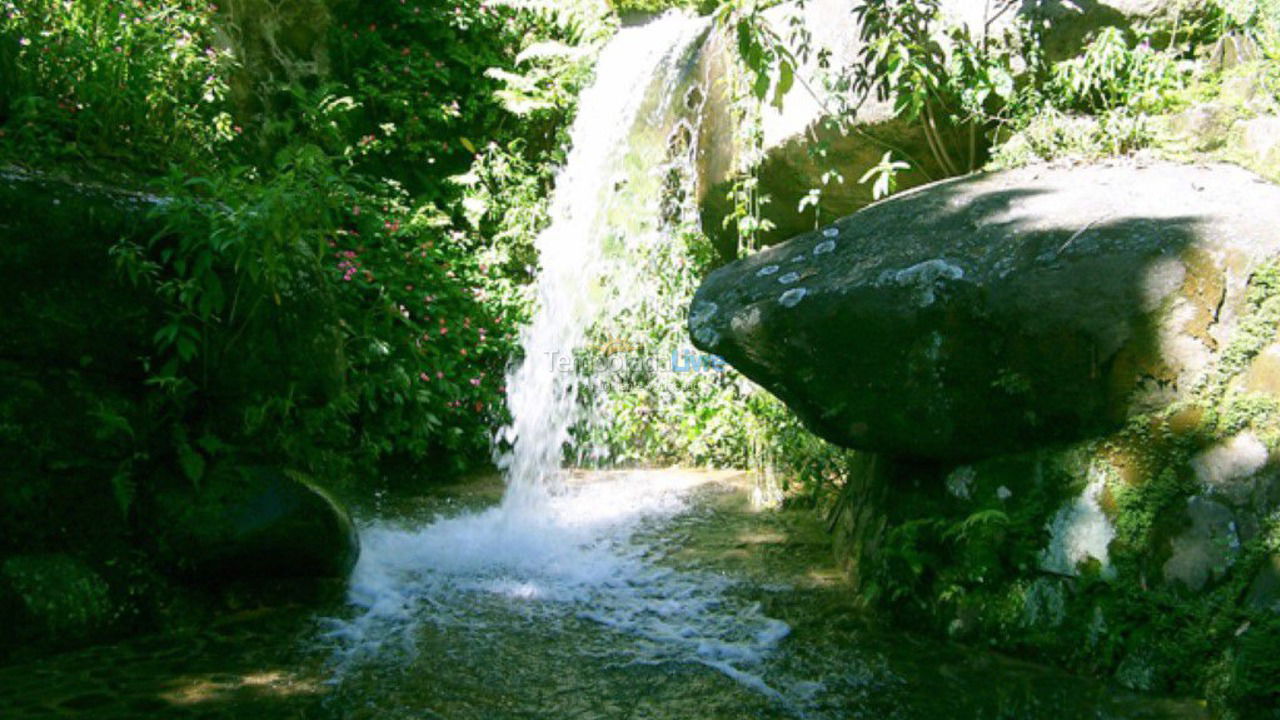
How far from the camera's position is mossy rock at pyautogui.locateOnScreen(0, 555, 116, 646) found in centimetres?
338

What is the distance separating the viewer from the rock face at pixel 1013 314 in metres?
3.37

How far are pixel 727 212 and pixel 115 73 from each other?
4.15 m

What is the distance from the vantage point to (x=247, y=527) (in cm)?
388

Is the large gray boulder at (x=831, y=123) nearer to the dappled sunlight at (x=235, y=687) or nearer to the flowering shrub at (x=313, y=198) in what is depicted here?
the flowering shrub at (x=313, y=198)

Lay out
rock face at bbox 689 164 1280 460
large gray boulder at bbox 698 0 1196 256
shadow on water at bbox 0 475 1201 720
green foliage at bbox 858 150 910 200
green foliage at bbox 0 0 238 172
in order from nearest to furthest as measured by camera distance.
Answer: shadow on water at bbox 0 475 1201 720, rock face at bbox 689 164 1280 460, green foliage at bbox 0 0 238 172, large gray boulder at bbox 698 0 1196 256, green foliage at bbox 858 150 910 200

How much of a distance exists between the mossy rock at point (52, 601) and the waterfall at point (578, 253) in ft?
12.5

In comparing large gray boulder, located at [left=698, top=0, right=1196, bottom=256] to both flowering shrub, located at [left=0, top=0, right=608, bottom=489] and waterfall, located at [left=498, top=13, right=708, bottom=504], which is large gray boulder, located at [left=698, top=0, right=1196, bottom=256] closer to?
waterfall, located at [left=498, top=13, right=708, bottom=504]

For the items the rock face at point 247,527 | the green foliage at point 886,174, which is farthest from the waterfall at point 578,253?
the rock face at point 247,527

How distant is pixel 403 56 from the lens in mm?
9000

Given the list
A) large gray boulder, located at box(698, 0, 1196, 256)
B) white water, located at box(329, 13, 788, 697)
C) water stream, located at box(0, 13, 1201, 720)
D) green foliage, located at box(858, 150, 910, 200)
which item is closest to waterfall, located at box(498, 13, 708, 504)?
white water, located at box(329, 13, 788, 697)

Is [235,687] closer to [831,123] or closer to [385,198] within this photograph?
[831,123]

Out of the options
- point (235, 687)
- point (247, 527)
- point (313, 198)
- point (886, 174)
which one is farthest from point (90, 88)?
point (886, 174)

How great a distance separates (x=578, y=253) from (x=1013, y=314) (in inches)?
198

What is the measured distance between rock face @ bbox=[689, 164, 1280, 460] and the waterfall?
3.59 meters
